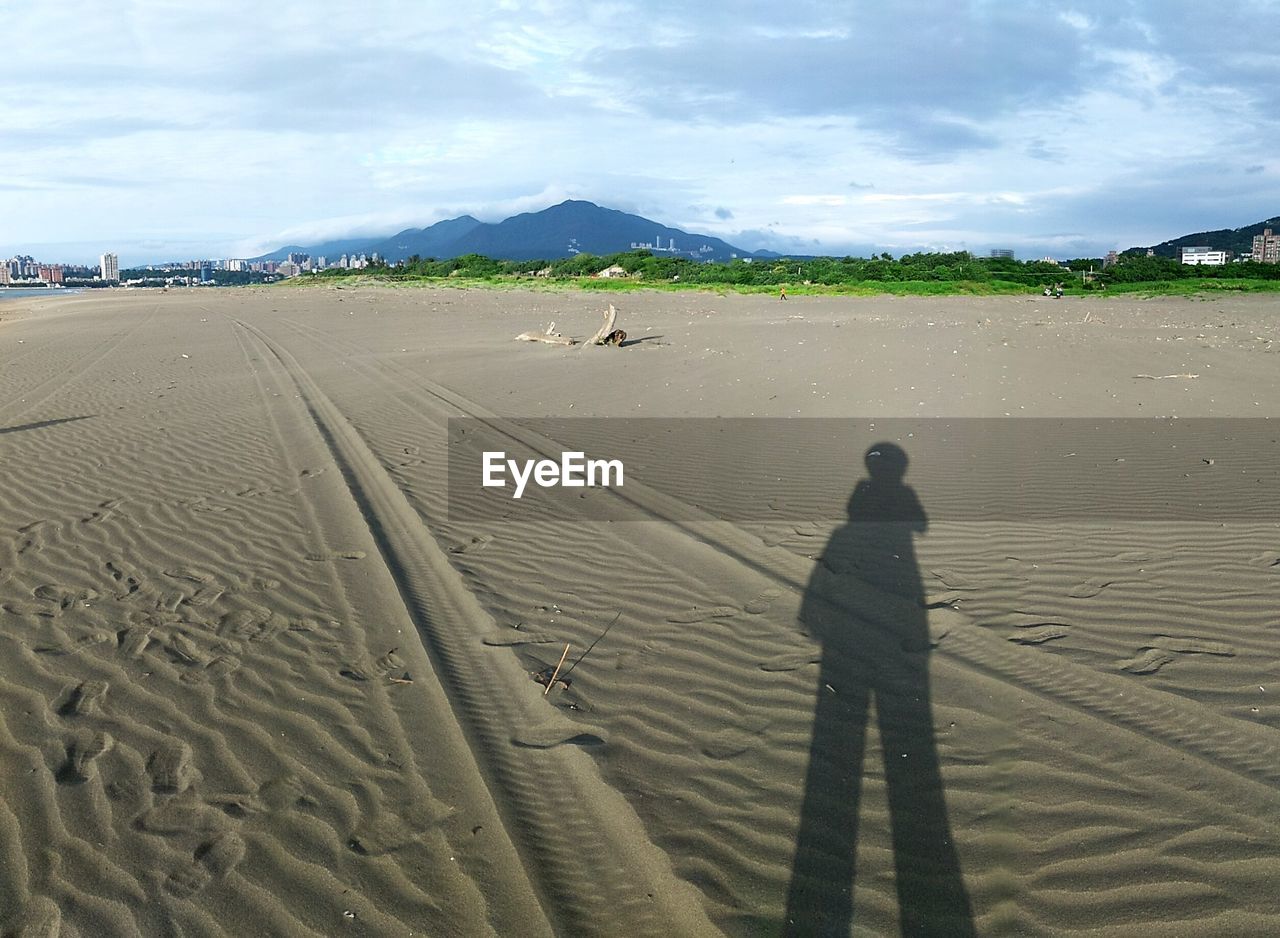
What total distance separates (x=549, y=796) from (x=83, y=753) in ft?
7.12

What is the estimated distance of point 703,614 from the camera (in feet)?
18.4

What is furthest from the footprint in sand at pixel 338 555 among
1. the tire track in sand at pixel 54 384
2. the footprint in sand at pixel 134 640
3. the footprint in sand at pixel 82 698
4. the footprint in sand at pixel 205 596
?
the tire track in sand at pixel 54 384

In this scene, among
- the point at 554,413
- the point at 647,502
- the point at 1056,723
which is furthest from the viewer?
the point at 554,413

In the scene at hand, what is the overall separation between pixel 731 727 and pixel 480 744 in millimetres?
1206

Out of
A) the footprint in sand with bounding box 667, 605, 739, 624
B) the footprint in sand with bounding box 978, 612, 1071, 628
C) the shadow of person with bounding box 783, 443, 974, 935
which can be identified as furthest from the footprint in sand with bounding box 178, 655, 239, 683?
the footprint in sand with bounding box 978, 612, 1071, 628

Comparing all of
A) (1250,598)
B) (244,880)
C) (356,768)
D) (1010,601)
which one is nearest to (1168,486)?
(1250,598)

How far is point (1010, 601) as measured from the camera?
5688 millimetres

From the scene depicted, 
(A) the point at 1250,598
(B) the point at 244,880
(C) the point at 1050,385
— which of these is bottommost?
(B) the point at 244,880

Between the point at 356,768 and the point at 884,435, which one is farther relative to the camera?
the point at 884,435

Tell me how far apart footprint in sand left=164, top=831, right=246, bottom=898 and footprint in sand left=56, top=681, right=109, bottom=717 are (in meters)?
1.44

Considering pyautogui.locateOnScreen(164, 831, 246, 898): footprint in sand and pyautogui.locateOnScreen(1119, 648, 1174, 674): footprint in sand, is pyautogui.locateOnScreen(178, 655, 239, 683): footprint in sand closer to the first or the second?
pyautogui.locateOnScreen(164, 831, 246, 898): footprint in sand

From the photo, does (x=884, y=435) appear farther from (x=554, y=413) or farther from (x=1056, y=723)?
(x=1056, y=723)

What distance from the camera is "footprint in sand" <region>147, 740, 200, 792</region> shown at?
3.77 metres

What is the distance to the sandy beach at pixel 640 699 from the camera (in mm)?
3186
